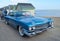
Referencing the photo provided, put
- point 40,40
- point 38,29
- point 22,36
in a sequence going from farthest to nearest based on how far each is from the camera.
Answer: point 22,36 → point 38,29 → point 40,40

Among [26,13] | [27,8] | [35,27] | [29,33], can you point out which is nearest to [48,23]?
[35,27]

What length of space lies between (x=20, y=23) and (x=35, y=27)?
941 millimetres

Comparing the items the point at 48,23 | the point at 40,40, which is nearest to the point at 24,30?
the point at 40,40

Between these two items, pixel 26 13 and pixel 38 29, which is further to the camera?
pixel 26 13

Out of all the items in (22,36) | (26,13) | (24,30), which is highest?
(26,13)

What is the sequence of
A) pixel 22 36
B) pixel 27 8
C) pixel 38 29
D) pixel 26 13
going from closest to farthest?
pixel 38 29, pixel 22 36, pixel 26 13, pixel 27 8

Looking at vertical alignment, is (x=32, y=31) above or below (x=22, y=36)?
above

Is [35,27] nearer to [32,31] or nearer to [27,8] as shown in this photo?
[32,31]

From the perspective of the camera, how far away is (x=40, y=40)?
18.8 ft

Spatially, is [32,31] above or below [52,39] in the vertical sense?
above

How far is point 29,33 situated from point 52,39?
1169mm

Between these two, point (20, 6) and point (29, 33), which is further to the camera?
point (20, 6)

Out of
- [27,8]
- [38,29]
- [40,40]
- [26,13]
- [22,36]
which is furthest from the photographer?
[27,8]

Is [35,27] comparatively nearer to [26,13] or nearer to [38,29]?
[38,29]
